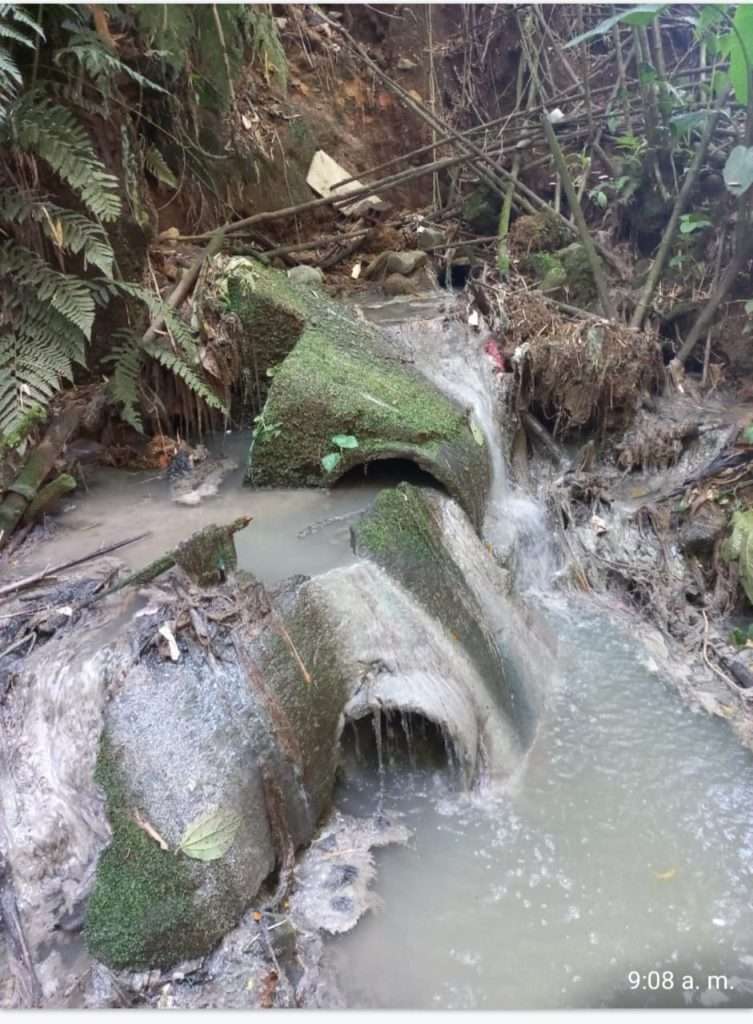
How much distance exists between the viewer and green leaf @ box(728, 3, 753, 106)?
3.92m

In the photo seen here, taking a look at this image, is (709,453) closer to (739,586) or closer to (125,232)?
(739,586)

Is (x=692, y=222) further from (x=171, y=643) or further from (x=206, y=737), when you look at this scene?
(x=206, y=737)

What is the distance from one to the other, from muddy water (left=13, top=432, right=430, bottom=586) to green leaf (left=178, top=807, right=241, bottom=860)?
2.95 ft

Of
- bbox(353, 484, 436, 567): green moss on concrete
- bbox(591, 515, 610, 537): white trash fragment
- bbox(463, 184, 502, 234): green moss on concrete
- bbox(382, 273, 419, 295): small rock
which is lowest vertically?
bbox(591, 515, 610, 537): white trash fragment

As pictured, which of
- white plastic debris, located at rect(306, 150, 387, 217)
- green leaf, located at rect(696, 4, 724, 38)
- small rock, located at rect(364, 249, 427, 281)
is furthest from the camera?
white plastic debris, located at rect(306, 150, 387, 217)

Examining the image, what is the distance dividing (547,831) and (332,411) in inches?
85.9

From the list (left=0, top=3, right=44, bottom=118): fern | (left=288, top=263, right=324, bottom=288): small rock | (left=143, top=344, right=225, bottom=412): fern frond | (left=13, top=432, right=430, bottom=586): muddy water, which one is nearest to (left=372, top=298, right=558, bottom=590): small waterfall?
(left=288, top=263, right=324, bottom=288): small rock

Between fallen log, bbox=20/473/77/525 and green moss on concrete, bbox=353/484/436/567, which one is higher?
fallen log, bbox=20/473/77/525

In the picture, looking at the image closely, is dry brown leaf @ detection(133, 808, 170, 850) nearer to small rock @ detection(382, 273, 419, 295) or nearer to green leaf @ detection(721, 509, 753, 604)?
green leaf @ detection(721, 509, 753, 604)

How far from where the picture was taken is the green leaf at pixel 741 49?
3.92 m

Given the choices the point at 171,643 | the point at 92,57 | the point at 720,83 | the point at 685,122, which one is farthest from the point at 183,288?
the point at 720,83

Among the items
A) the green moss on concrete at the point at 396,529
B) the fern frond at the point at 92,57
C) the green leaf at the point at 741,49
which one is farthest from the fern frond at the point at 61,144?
the green leaf at the point at 741,49

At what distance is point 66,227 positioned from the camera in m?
3.29

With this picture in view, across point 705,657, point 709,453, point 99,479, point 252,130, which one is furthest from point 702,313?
point 99,479
